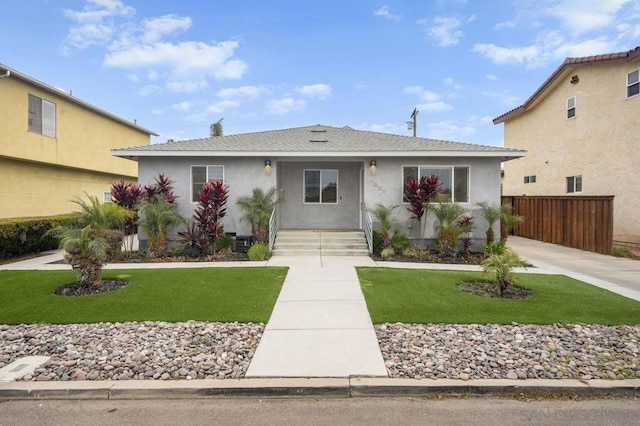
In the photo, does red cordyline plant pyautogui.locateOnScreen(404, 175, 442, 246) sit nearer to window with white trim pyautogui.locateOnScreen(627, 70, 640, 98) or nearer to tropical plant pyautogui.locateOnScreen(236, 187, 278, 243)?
tropical plant pyautogui.locateOnScreen(236, 187, 278, 243)

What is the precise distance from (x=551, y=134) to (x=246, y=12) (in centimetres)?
1436

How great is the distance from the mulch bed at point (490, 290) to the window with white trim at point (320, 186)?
665 cm

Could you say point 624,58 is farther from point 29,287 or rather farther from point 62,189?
point 62,189

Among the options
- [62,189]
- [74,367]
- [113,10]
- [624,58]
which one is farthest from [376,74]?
[74,367]

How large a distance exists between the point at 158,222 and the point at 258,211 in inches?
110

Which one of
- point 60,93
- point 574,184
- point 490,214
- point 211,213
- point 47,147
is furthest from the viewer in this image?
point 574,184

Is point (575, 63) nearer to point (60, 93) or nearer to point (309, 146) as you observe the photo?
point (309, 146)

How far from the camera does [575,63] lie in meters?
14.4

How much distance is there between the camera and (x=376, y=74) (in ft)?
66.8

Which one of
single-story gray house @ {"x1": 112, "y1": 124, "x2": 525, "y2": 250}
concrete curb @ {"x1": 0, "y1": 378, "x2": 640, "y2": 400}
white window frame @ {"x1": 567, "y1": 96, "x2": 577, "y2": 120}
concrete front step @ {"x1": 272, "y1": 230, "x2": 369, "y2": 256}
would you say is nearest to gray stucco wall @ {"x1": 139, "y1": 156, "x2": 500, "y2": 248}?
single-story gray house @ {"x1": 112, "y1": 124, "x2": 525, "y2": 250}

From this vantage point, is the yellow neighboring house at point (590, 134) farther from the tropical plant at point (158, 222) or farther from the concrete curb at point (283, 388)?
the tropical plant at point (158, 222)

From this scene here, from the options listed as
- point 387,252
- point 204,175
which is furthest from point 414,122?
point 204,175

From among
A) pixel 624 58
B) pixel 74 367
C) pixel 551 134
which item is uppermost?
pixel 624 58

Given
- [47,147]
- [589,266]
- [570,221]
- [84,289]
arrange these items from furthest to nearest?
1. [47,147]
2. [570,221]
3. [589,266]
4. [84,289]
